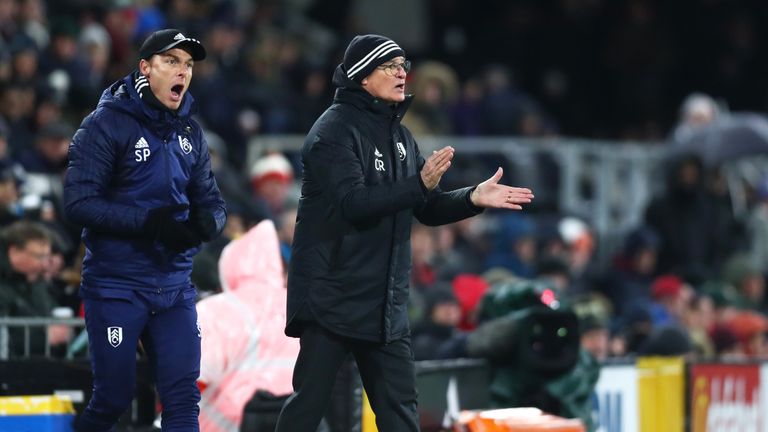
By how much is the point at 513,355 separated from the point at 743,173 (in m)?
9.10

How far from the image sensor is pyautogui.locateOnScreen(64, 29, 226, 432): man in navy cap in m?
6.57

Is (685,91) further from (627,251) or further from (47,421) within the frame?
(47,421)

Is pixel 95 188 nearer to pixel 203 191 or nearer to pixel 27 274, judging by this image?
pixel 203 191

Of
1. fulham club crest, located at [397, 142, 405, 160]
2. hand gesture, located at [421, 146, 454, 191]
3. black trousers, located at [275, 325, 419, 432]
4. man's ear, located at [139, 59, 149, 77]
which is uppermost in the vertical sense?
man's ear, located at [139, 59, 149, 77]

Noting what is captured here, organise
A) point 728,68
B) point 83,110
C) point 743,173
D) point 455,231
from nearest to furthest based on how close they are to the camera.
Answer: point 83,110 < point 455,231 < point 743,173 < point 728,68

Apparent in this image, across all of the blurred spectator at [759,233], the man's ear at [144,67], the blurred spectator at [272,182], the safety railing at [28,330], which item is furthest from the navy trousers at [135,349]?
the blurred spectator at [759,233]

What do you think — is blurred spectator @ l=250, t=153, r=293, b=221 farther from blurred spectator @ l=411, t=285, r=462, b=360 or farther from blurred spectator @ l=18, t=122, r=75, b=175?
blurred spectator @ l=18, t=122, r=75, b=175

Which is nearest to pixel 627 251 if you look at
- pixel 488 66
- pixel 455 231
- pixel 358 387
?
pixel 455 231

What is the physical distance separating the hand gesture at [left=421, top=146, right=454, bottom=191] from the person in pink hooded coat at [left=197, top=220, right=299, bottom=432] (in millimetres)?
1785

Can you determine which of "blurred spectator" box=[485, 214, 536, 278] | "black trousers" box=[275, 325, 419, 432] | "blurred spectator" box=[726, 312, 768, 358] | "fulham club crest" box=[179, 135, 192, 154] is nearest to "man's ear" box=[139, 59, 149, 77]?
"fulham club crest" box=[179, 135, 192, 154]

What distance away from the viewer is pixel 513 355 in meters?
9.09

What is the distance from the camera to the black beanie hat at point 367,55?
6.73m

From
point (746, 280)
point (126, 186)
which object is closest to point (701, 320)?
point (746, 280)

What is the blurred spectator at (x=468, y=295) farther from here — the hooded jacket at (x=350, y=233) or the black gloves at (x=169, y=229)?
the black gloves at (x=169, y=229)
